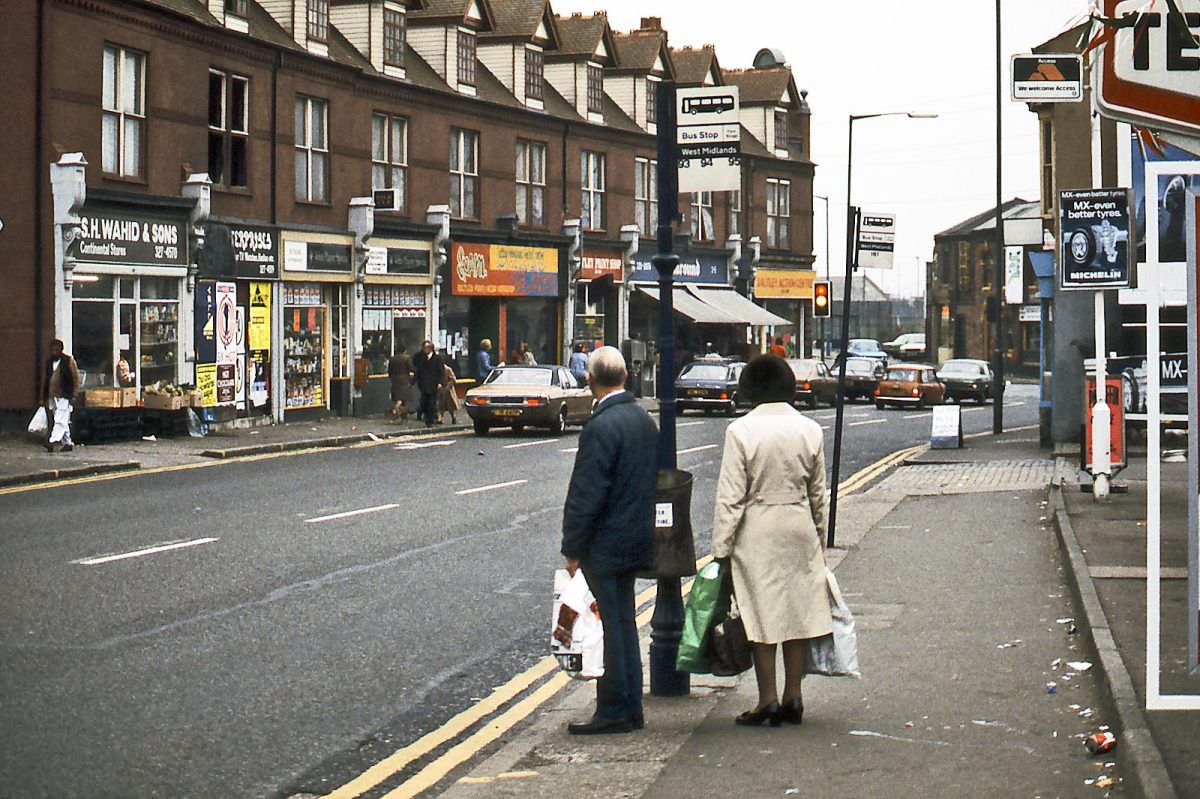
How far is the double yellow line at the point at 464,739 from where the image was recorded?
23.1 ft

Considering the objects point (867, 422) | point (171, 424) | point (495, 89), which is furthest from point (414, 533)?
point (495, 89)

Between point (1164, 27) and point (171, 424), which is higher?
point (1164, 27)

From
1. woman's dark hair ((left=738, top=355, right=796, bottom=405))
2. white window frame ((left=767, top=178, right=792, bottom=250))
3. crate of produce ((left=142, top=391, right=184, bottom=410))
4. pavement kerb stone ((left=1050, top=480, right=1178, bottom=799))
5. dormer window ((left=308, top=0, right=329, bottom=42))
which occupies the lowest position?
pavement kerb stone ((left=1050, top=480, right=1178, bottom=799))

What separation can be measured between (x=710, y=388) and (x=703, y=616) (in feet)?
111

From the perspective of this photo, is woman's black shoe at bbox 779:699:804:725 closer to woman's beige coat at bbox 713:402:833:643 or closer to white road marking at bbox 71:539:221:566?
woman's beige coat at bbox 713:402:833:643

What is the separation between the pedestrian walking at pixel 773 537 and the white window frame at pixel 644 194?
4403 centimetres

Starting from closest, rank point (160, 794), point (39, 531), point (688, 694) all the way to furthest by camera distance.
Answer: point (160, 794) < point (688, 694) < point (39, 531)

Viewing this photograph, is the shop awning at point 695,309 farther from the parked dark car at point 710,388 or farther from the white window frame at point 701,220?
the parked dark car at point 710,388

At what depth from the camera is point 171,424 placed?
93.8 feet

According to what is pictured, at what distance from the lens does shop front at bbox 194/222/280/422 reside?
3081cm

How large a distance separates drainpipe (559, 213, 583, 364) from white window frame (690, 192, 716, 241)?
30.2 ft

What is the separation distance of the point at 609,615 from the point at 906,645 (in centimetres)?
300

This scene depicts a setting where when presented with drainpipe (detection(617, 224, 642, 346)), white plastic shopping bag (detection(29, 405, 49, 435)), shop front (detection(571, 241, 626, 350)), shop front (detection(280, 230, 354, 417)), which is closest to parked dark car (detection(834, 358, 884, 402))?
drainpipe (detection(617, 224, 642, 346))

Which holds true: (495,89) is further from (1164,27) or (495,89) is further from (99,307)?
(1164,27)
